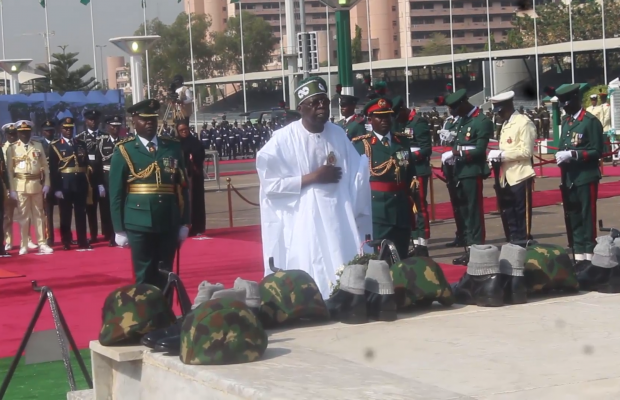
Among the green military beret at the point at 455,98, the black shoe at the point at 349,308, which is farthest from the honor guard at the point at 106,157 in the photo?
the black shoe at the point at 349,308

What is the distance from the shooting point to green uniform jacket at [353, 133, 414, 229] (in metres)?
9.16

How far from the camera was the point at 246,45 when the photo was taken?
111438mm

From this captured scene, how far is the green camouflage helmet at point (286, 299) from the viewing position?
6.10 meters

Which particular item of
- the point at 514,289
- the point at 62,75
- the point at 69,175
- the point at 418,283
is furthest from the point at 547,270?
the point at 62,75

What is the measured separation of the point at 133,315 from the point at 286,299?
0.90 metres

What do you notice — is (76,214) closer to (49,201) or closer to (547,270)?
(49,201)

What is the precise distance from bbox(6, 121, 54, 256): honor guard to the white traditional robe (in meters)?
7.70

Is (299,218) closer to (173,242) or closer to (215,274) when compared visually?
(173,242)

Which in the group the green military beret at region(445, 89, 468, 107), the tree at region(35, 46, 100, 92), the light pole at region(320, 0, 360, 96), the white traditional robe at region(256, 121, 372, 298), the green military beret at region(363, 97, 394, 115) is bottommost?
the white traditional robe at region(256, 121, 372, 298)

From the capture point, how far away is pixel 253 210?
19.9 meters

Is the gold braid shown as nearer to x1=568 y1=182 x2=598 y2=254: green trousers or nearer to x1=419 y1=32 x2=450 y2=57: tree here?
x1=568 y1=182 x2=598 y2=254: green trousers

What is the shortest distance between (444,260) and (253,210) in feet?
27.1

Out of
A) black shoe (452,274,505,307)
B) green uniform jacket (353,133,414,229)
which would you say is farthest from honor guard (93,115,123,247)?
black shoe (452,274,505,307)

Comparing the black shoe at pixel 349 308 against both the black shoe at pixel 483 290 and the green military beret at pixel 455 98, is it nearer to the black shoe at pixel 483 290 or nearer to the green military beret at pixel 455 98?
the black shoe at pixel 483 290
